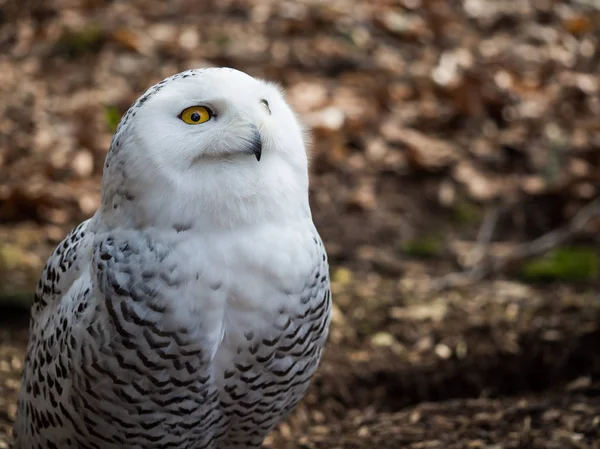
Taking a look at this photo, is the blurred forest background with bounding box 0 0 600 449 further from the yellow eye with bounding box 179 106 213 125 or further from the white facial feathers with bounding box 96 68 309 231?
the yellow eye with bounding box 179 106 213 125

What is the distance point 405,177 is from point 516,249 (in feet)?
3.83

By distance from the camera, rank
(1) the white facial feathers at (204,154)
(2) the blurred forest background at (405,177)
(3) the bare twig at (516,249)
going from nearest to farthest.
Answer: (1) the white facial feathers at (204,154), (2) the blurred forest background at (405,177), (3) the bare twig at (516,249)

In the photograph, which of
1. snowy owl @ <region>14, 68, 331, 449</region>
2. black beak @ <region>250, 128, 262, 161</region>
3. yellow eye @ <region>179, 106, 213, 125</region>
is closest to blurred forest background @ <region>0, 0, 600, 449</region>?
snowy owl @ <region>14, 68, 331, 449</region>

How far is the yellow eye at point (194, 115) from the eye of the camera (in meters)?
2.22

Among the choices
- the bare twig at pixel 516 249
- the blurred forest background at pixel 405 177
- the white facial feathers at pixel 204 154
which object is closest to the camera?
the white facial feathers at pixel 204 154

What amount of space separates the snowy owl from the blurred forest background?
123 centimetres

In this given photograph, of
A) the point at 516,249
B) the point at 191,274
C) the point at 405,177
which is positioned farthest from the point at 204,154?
the point at 405,177

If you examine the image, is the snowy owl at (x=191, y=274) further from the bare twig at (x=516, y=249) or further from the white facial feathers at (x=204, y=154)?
the bare twig at (x=516, y=249)

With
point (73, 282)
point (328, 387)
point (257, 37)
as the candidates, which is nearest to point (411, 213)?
point (328, 387)

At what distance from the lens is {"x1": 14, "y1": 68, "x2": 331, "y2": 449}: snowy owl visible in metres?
2.23

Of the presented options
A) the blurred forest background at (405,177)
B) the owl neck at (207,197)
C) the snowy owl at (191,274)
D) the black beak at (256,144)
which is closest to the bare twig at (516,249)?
the blurred forest background at (405,177)

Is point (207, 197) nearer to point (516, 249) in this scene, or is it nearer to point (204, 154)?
point (204, 154)

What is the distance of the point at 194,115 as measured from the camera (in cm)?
222

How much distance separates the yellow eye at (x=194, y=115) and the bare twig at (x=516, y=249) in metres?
2.96
